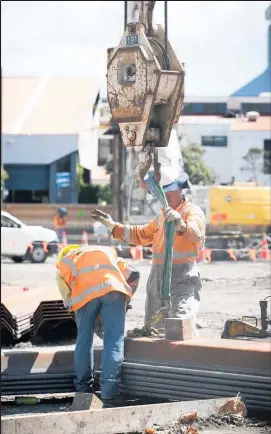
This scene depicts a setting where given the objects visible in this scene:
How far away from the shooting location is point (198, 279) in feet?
23.8

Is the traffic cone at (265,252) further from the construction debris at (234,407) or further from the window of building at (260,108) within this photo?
the construction debris at (234,407)

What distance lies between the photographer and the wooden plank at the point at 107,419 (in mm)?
5359

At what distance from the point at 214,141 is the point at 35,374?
22073 millimetres

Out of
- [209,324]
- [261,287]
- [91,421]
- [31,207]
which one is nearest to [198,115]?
[31,207]

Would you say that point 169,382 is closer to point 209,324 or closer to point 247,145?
point 209,324

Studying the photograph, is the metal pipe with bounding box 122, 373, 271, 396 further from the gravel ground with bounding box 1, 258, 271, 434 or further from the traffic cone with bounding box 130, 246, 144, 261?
the traffic cone with bounding box 130, 246, 144, 261

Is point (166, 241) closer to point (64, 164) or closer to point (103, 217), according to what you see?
point (103, 217)

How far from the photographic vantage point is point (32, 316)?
30.5ft

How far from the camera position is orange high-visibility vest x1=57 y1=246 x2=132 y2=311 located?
639cm

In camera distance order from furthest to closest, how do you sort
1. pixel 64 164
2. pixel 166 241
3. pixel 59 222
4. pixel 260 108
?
pixel 64 164 < pixel 59 222 < pixel 260 108 < pixel 166 241

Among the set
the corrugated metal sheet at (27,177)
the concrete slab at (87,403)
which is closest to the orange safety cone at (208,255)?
the concrete slab at (87,403)

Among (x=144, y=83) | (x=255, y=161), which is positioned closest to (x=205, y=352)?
(x=144, y=83)

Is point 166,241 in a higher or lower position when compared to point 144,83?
lower

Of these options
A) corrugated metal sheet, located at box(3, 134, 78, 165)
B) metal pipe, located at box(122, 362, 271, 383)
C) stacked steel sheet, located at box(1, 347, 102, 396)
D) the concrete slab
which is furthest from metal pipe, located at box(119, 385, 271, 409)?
corrugated metal sheet, located at box(3, 134, 78, 165)
